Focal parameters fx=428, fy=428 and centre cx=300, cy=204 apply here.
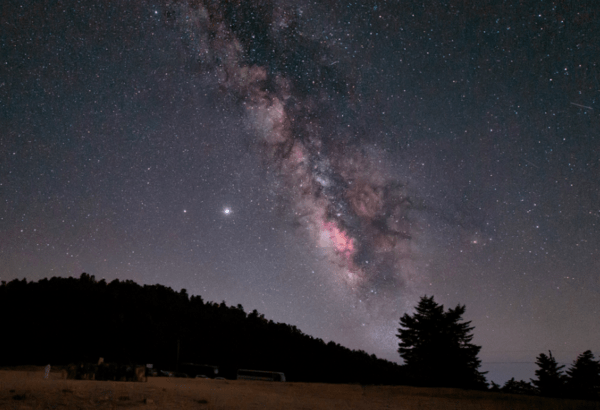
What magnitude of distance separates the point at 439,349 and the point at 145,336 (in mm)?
38605

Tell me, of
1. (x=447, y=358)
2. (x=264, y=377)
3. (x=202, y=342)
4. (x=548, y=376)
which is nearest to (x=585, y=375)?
(x=548, y=376)

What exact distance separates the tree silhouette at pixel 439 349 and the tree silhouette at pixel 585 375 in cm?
1514

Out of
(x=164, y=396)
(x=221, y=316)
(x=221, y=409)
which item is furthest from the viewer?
(x=221, y=316)

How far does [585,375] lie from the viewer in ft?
205

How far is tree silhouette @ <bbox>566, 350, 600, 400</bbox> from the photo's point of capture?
60219 millimetres

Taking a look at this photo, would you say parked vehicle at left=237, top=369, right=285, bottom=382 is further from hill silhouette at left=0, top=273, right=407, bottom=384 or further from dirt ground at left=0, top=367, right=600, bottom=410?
dirt ground at left=0, top=367, right=600, bottom=410

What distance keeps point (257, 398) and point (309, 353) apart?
50.2 m

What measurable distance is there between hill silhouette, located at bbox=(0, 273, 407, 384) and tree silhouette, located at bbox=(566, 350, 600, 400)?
24.9 m

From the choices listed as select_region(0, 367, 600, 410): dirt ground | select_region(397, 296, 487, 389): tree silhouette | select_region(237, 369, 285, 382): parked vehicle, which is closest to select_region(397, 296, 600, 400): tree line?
select_region(397, 296, 487, 389): tree silhouette

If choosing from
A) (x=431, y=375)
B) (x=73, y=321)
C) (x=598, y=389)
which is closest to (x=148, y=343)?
(x=73, y=321)

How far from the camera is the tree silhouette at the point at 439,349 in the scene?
5353cm

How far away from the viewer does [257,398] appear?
18.5 m

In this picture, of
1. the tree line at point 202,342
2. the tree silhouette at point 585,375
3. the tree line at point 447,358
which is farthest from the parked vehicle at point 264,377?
the tree silhouette at point 585,375

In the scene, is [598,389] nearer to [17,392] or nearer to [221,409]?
[221,409]
